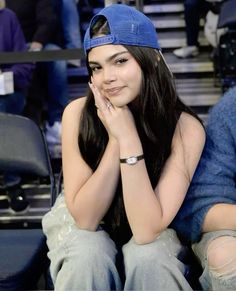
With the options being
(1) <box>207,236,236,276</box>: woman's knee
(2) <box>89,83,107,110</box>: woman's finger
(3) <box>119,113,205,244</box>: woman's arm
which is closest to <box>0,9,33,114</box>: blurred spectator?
(2) <box>89,83,107,110</box>: woman's finger

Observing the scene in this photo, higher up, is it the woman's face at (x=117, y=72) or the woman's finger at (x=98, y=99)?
the woman's face at (x=117, y=72)

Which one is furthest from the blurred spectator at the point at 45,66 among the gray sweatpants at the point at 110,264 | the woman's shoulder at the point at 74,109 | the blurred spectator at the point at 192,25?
the gray sweatpants at the point at 110,264

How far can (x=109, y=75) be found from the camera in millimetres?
1275

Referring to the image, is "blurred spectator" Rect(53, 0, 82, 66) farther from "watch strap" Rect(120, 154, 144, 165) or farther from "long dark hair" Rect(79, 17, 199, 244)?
"watch strap" Rect(120, 154, 144, 165)

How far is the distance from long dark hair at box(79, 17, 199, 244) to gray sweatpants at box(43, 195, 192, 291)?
0.35 ft

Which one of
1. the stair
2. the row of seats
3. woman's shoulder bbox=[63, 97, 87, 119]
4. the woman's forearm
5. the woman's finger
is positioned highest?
the woman's finger

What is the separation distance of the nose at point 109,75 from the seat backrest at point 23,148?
473 mm

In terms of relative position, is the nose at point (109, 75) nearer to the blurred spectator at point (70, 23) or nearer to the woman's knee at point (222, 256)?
the woman's knee at point (222, 256)

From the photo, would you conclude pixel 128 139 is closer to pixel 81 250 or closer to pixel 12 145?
pixel 81 250

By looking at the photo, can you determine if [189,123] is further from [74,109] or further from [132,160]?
[74,109]

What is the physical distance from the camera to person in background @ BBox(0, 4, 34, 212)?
2.43 metres

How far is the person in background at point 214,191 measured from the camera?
4.26 feet

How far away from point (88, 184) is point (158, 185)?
17 cm

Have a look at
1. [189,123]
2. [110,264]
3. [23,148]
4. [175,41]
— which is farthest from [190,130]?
[175,41]
